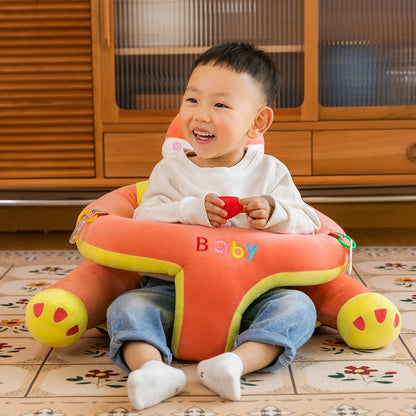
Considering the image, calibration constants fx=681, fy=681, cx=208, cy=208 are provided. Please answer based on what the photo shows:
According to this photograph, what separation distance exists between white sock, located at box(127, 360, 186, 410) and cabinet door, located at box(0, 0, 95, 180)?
1.16 metres

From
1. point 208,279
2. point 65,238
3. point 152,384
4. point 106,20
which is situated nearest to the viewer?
point 152,384


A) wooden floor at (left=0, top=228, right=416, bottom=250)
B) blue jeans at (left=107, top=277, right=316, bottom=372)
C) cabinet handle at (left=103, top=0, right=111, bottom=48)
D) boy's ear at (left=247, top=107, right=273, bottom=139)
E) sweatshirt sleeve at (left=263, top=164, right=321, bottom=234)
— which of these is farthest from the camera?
wooden floor at (left=0, top=228, right=416, bottom=250)

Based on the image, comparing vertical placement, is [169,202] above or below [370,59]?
below

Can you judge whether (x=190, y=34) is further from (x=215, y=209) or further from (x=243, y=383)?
(x=243, y=383)

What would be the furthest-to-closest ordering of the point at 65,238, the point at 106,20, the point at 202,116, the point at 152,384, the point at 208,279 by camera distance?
the point at 65,238
the point at 106,20
the point at 202,116
the point at 208,279
the point at 152,384

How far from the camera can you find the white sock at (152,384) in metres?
0.88

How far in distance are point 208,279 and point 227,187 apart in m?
0.20

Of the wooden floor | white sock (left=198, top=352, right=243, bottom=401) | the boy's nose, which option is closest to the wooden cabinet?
the wooden floor

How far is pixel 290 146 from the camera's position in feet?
6.44

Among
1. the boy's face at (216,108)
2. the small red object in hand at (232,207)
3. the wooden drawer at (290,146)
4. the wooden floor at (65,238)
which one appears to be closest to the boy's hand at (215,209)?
the small red object in hand at (232,207)

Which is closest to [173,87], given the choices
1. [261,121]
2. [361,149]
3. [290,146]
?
[290,146]

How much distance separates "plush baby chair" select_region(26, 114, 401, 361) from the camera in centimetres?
103

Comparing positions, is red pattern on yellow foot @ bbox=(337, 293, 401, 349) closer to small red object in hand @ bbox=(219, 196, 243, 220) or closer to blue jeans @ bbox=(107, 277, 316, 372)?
blue jeans @ bbox=(107, 277, 316, 372)

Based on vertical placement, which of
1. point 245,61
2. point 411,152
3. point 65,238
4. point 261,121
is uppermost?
point 245,61
